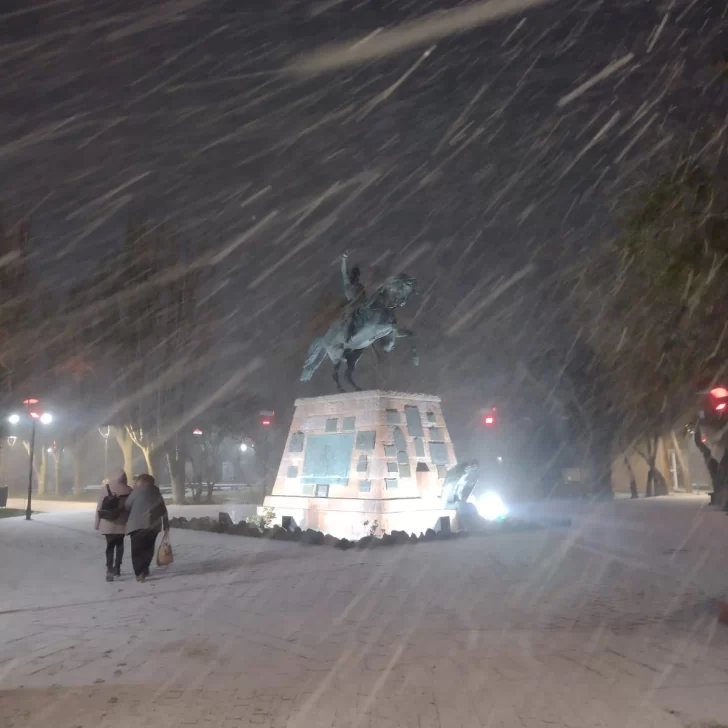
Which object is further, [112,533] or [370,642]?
[112,533]

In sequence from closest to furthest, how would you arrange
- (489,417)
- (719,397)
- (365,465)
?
(719,397) → (365,465) → (489,417)

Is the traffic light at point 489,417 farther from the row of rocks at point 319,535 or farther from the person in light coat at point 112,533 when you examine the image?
the person in light coat at point 112,533

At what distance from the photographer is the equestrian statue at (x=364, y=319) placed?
1389cm

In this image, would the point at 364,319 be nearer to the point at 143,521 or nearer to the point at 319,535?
the point at 319,535

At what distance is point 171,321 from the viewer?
83.7 ft

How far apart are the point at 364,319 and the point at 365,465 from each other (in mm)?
3139

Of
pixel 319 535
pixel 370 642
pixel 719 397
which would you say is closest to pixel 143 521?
pixel 319 535

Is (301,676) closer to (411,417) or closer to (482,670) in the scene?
(482,670)

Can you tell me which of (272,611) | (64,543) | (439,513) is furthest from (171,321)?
(272,611)

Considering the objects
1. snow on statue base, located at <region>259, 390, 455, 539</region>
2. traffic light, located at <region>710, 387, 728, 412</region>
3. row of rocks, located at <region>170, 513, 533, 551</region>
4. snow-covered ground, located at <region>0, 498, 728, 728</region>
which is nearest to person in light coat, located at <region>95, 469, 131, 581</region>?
snow-covered ground, located at <region>0, 498, 728, 728</region>

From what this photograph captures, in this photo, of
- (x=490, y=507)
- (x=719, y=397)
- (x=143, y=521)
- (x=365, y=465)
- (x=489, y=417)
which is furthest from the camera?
(x=489, y=417)

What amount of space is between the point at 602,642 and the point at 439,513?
8551 mm

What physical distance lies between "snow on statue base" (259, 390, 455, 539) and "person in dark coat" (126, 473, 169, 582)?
5.00 metres

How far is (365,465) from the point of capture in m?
13.8
